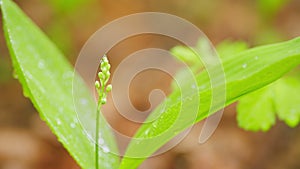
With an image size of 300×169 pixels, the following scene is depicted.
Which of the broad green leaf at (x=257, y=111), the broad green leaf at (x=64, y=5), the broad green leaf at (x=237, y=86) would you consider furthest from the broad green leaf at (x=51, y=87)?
the broad green leaf at (x=64, y=5)

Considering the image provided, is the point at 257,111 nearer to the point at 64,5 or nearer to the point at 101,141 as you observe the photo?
the point at 101,141

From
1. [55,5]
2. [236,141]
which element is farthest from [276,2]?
[55,5]

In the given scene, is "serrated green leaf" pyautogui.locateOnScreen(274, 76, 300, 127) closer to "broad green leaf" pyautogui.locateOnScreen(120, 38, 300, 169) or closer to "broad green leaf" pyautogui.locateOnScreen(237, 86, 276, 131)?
"broad green leaf" pyautogui.locateOnScreen(237, 86, 276, 131)

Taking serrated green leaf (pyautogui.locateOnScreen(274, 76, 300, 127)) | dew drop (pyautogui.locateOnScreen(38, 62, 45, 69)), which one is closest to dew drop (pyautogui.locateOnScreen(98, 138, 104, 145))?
dew drop (pyautogui.locateOnScreen(38, 62, 45, 69))

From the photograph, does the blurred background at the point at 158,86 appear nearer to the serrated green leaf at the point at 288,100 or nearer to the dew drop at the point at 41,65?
the serrated green leaf at the point at 288,100

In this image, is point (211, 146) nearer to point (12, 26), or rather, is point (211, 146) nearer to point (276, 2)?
point (276, 2)

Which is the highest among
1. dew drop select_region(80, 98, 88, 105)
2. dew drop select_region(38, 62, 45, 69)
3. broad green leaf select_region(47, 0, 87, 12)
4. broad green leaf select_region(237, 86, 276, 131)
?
broad green leaf select_region(47, 0, 87, 12)
